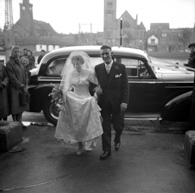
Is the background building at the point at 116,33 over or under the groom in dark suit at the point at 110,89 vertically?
over

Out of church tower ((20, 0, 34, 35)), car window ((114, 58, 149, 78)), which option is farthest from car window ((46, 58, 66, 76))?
church tower ((20, 0, 34, 35))

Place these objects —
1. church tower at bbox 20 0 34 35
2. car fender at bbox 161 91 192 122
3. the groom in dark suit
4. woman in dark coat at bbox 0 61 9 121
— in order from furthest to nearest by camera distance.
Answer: church tower at bbox 20 0 34 35 < car fender at bbox 161 91 192 122 < woman in dark coat at bbox 0 61 9 121 < the groom in dark suit

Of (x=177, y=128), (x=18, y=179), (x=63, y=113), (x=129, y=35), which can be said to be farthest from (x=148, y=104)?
(x=129, y=35)

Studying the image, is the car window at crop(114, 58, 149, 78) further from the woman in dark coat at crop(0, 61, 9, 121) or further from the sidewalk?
the woman in dark coat at crop(0, 61, 9, 121)

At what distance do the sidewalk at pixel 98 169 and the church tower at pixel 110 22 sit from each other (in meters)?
80.4

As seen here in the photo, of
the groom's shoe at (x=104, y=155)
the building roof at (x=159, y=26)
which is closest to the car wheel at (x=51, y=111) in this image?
the groom's shoe at (x=104, y=155)

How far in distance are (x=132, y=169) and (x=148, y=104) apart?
2579 mm

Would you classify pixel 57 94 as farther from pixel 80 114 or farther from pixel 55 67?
pixel 55 67

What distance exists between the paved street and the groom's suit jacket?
1.00 m

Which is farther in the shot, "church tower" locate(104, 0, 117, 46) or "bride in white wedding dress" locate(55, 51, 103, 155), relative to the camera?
"church tower" locate(104, 0, 117, 46)

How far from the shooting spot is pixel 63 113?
175 inches

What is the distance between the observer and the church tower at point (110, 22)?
83875 mm

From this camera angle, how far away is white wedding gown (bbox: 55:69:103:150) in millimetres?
4324

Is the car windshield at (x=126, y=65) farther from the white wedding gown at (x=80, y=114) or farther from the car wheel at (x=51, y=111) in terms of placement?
the white wedding gown at (x=80, y=114)
